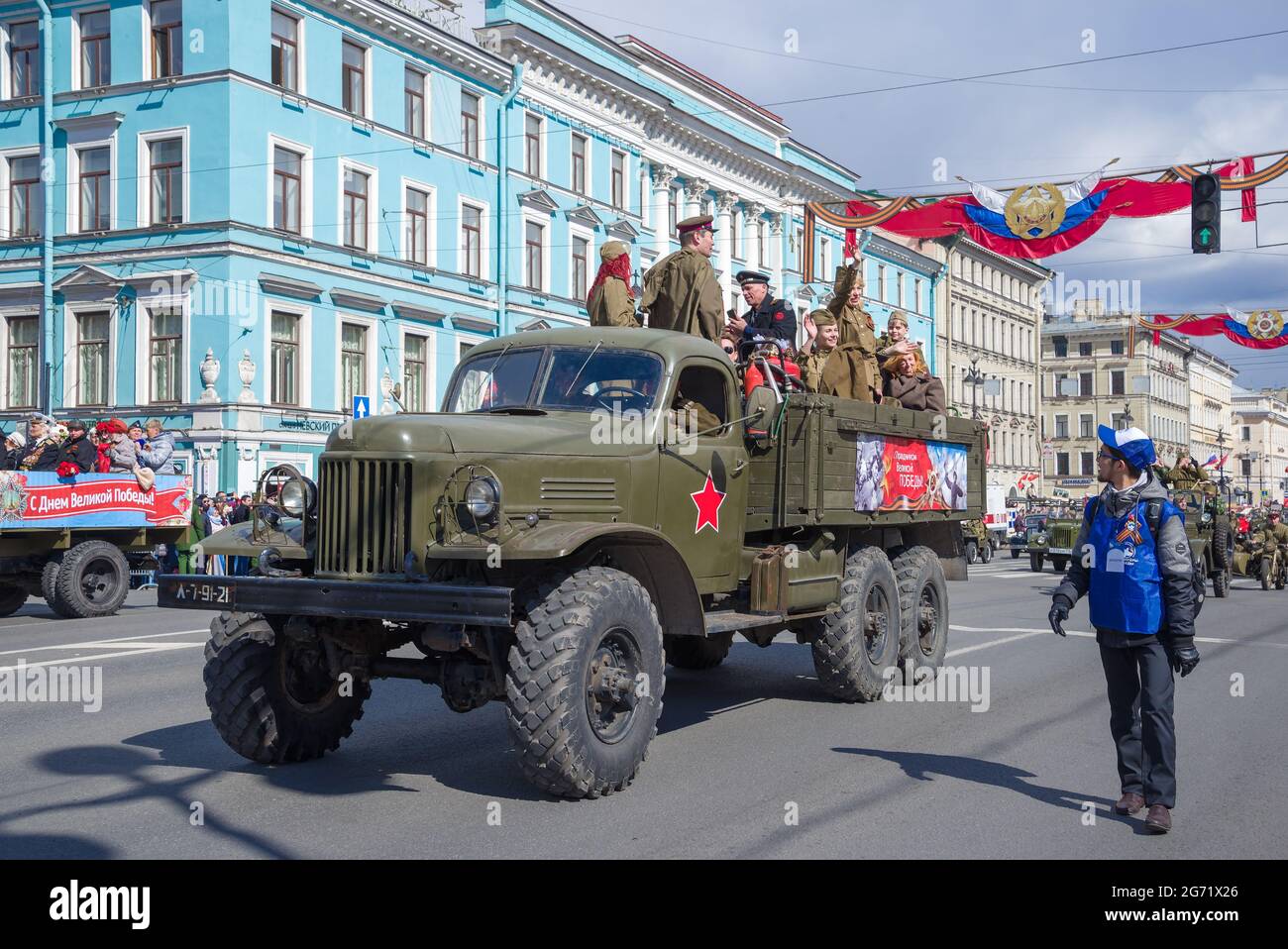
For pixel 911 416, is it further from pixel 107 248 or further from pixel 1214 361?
pixel 1214 361

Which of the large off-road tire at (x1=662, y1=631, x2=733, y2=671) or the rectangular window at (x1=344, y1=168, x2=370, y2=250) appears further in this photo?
the rectangular window at (x1=344, y1=168, x2=370, y2=250)

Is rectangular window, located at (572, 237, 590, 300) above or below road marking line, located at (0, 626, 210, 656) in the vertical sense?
above

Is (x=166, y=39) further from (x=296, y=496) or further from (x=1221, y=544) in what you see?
(x=296, y=496)

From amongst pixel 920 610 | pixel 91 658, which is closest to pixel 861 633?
pixel 920 610

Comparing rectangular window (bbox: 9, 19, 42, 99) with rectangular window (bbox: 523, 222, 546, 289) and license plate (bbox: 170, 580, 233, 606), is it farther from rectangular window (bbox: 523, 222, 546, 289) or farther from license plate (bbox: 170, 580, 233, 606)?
license plate (bbox: 170, 580, 233, 606)

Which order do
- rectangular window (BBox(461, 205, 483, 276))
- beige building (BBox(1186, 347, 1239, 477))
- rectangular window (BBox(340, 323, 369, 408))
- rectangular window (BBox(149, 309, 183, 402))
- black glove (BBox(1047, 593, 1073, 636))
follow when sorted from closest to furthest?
black glove (BBox(1047, 593, 1073, 636)) < rectangular window (BBox(149, 309, 183, 402)) < rectangular window (BBox(340, 323, 369, 408)) < rectangular window (BBox(461, 205, 483, 276)) < beige building (BBox(1186, 347, 1239, 477))

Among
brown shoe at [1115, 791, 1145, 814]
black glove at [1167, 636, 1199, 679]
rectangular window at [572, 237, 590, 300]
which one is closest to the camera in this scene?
black glove at [1167, 636, 1199, 679]

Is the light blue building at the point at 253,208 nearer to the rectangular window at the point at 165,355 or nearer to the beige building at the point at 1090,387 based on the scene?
the rectangular window at the point at 165,355

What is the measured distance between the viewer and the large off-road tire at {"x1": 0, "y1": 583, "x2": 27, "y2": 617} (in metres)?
16.8

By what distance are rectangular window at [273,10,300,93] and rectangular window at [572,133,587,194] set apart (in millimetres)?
10762

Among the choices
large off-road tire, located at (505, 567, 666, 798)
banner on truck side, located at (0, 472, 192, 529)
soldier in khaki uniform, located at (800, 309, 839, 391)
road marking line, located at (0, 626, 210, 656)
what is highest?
soldier in khaki uniform, located at (800, 309, 839, 391)

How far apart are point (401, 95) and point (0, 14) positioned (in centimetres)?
945

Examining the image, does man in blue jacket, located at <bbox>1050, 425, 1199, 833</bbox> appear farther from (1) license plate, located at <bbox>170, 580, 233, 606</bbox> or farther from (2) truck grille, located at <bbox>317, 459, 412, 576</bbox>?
(1) license plate, located at <bbox>170, 580, 233, 606</bbox>

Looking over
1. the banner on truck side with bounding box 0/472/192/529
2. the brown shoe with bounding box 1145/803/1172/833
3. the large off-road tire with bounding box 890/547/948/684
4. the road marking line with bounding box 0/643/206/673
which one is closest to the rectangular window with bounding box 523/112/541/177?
the banner on truck side with bounding box 0/472/192/529
